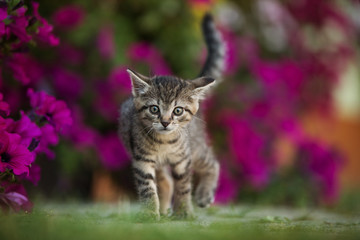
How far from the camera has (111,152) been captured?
14.6ft

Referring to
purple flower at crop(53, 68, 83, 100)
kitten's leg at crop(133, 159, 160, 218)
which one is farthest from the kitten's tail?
purple flower at crop(53, 68, 83, 100)

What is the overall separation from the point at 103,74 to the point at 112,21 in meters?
0.51

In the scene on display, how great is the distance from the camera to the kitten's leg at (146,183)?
9.23 feet

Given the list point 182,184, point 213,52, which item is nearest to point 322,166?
point 213,52

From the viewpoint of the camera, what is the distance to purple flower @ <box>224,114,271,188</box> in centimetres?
461

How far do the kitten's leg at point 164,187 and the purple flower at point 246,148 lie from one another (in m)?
1.37

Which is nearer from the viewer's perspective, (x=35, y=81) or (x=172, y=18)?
(x=35, y=81)

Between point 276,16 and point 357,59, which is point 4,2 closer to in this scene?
point 276,16

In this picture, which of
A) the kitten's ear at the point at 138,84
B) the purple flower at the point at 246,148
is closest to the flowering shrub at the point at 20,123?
the kitten's ear at the point at 138,84

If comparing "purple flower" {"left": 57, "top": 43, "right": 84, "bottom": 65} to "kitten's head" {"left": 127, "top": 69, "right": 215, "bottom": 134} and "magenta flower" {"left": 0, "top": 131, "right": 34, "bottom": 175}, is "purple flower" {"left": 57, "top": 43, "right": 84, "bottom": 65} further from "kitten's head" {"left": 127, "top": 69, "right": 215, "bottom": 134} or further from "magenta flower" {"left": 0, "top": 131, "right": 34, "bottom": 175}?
"magenta flower" {"left": 0, "top": 131, "right": 34, "bottom": 175}

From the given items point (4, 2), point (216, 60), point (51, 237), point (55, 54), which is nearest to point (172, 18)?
point (55, 54)

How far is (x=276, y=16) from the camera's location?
598 cm

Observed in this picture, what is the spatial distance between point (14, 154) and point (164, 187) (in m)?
1.24

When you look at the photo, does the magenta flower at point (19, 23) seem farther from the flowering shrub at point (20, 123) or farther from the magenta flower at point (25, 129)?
the magenta flower at point (25, 129)
